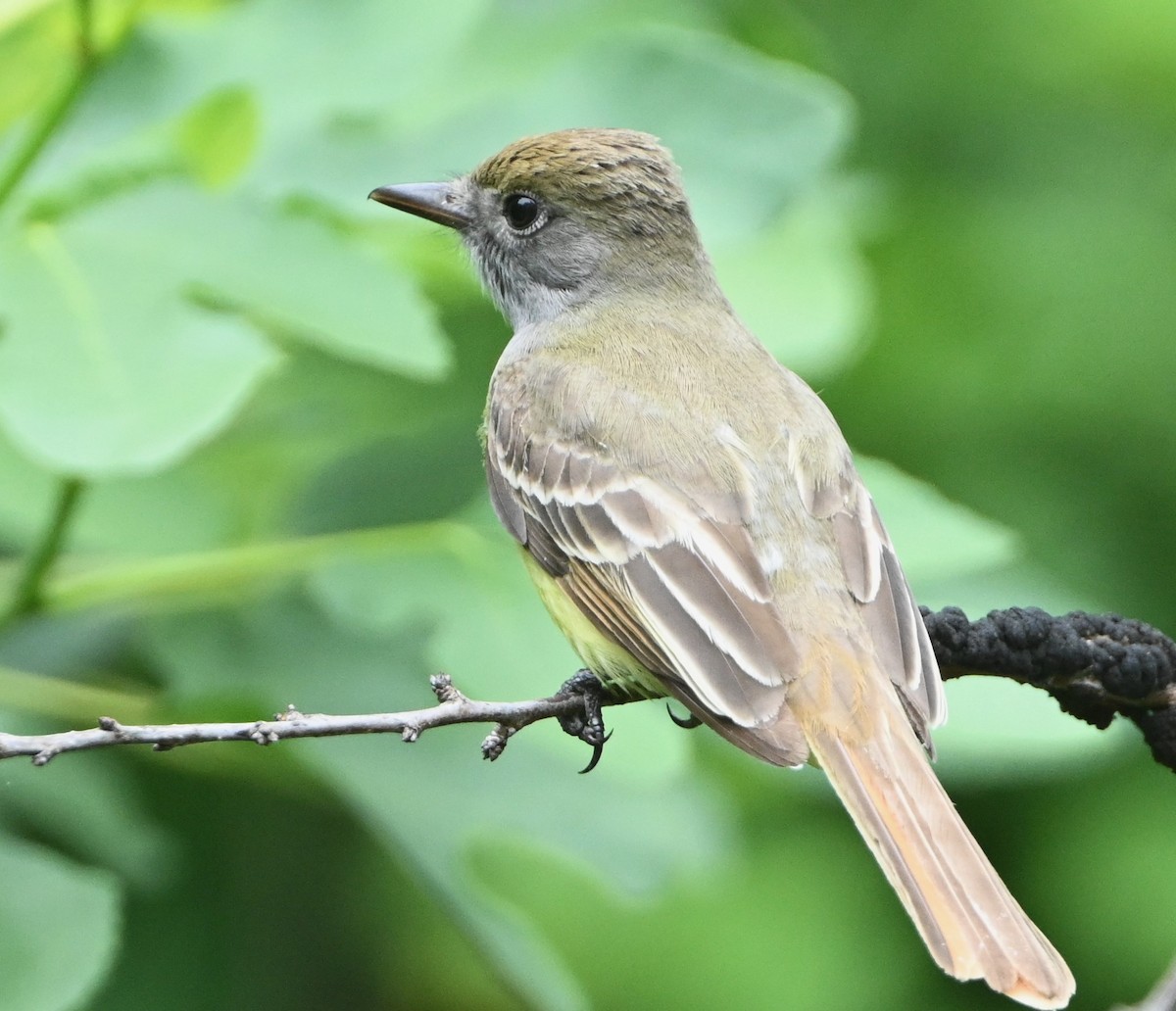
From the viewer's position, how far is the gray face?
5.19 m

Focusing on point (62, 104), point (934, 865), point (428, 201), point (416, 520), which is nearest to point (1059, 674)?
point (934, 865)

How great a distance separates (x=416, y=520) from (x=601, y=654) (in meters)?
0.66

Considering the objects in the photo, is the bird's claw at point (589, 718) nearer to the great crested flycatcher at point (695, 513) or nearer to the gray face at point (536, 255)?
the great crested flycatcher at point (695, 513)

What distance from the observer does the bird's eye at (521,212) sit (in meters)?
5.22

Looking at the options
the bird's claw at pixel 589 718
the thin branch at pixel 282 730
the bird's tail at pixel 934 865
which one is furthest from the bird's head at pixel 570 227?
the thin branch at pixel 282 730

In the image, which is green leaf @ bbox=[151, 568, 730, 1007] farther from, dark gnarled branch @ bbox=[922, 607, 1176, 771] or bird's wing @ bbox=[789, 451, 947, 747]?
dark gnarled branch @ bbox=[922, 607, 1176, 771]

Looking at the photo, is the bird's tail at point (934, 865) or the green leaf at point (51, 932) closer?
the bird's tail at point (934, 865)

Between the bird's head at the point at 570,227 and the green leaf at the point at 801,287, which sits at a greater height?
the green leaf at the point at 801,287

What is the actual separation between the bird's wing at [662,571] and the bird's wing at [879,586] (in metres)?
0.20

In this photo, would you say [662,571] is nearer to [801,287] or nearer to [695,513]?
[695,513]

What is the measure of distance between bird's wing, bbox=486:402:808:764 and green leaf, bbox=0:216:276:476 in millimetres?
939

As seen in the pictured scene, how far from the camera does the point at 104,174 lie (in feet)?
12.9

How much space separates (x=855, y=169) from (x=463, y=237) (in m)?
1.82

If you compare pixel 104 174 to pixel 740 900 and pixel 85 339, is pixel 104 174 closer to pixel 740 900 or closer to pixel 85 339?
pixel 85 339
